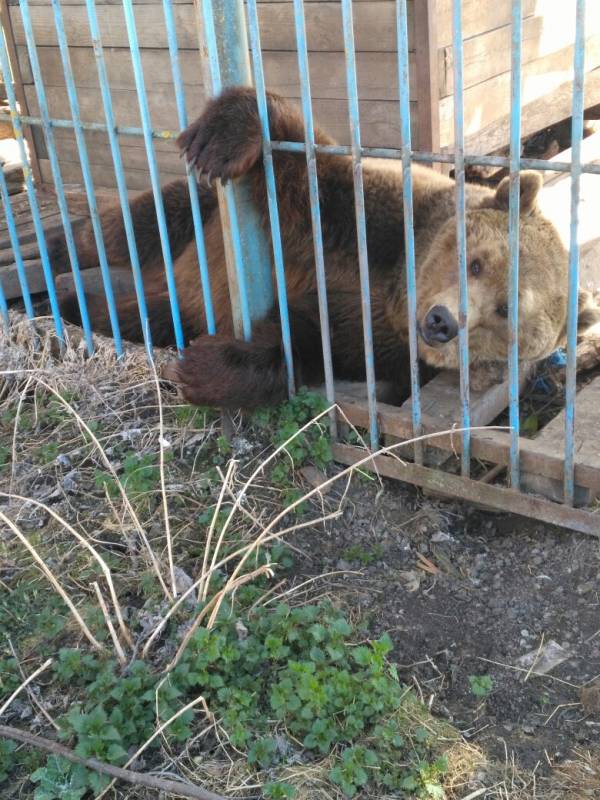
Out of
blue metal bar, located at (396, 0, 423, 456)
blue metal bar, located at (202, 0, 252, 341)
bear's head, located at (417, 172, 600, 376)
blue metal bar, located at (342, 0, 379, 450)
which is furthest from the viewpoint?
bear's head, located at (417, 172, 600, 376)

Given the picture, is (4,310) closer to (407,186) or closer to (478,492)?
(407,186)

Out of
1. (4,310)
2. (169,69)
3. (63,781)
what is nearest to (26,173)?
(4,310)

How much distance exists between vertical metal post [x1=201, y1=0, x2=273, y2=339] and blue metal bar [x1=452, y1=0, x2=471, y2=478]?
0.82 metres

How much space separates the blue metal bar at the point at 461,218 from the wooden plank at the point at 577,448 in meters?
0.25

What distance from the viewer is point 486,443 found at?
3.35 metres

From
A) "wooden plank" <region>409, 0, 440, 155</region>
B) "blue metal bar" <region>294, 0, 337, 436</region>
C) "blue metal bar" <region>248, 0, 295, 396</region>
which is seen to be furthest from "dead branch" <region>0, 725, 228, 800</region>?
"wooden plank" <region>409, 0, 440, 155</region>

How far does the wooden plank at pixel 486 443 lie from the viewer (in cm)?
318

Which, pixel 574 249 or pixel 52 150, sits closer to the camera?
pixel 574 249

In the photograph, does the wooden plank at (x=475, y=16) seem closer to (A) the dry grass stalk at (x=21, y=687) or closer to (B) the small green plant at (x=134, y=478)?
(B) the small green plant at (x=134, y=478)

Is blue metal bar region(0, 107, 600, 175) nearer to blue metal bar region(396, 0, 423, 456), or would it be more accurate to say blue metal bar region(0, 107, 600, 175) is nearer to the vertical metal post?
blue metal bar region(396, 0, 423, 456)

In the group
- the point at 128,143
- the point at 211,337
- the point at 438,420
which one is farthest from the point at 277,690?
the point at 128,143

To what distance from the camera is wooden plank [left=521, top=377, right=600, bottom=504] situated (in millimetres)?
3229

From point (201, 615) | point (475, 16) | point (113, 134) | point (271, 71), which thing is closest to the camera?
point (201, 615)

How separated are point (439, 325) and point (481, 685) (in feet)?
4.27
